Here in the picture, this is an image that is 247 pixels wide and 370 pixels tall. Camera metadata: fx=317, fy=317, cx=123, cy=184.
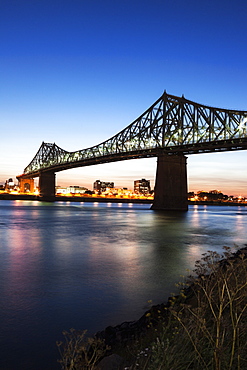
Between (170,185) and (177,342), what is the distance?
57.5 metres

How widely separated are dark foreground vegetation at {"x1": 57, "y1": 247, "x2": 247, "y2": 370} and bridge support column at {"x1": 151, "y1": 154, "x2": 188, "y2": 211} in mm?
54956

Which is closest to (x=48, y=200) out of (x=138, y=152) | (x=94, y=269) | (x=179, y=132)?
(x=138, y=152)

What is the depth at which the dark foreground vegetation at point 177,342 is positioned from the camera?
320 cm

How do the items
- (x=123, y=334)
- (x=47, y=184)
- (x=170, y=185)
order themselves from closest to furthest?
(x=123, y=334)
(x=170, y=185)
(x=47, y=184)

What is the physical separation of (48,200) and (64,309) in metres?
122

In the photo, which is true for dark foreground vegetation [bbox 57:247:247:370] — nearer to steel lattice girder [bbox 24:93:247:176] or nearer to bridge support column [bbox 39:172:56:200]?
steel lattice girder [bbox 24:93:247:176]

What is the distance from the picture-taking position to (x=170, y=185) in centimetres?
6069

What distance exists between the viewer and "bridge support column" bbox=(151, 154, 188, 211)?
60.8 meters

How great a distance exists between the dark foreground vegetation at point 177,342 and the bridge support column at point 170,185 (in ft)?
180

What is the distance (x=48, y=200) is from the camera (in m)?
125

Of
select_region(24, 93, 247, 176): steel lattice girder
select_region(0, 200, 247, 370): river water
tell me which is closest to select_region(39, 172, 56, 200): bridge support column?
select_region(24, 93, 247, 176): steel lattice girder

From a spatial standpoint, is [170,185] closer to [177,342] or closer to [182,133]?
[182,133]

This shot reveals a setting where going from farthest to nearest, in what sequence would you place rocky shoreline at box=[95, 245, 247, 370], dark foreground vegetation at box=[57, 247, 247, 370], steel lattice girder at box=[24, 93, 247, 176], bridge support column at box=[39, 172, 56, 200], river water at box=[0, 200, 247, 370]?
bridge support column at box=[39, 172, 56, 200], steel lattice girder at box=[24, 93, 247, 176], river water at box=[0, 200, 247, 370], rocky shoreline at box=[95, 245, 247, 370], dark foreground vegetation at box=[57, 247, 247, 370]

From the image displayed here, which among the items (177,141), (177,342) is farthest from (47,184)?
(177,342)
